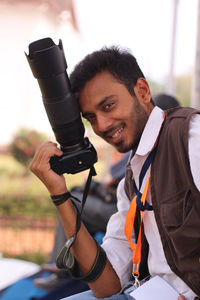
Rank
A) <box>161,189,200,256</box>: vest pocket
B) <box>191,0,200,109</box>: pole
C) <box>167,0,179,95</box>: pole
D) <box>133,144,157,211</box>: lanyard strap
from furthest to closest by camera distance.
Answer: <box>167,0,179,95</box>: pole → <box>191,0,200,109</box>: pole → <box>133,144,157,211</box>: lanyard strap → <box>161,189,200,256</box>: vest pocket

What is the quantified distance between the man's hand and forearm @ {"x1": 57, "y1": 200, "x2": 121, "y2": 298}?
7 centimetres

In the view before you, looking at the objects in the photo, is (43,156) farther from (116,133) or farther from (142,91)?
(142,91)

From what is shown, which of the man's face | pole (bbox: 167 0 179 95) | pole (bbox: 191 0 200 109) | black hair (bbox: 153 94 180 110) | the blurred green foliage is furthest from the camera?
the blurred green foliage

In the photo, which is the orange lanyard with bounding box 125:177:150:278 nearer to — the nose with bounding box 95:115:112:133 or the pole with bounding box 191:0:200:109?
the nose with bounding box 95:115:112:133

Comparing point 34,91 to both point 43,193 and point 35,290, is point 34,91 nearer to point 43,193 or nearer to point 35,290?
point 43,193

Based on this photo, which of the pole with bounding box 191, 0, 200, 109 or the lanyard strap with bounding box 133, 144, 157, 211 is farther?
the pole with bounding box 191, 0, 200, 109

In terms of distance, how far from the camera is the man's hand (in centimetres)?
153

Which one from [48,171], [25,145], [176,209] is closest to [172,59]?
[25,145]

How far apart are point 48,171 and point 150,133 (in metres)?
0.42

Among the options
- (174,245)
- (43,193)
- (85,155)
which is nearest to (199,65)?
(85,155)

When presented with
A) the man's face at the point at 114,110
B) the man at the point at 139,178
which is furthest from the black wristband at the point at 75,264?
the man's face at the point at 114,110

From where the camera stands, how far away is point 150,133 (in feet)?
4.61

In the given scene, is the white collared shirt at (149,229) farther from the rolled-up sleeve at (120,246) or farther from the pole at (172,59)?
the pole at (172,59)

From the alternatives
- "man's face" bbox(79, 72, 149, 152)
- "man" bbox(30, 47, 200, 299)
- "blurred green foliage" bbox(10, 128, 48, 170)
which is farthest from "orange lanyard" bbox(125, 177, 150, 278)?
"blurred green foliage" bbox(10, 128, 48, 170)
